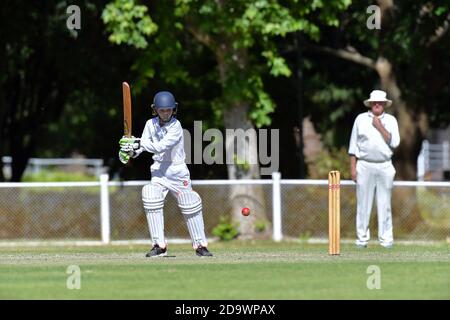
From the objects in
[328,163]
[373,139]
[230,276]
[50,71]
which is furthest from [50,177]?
[230,276]

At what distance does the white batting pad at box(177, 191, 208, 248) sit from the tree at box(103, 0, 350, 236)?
9289mm

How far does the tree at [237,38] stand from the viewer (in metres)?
26.2

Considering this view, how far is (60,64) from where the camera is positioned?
107 feet

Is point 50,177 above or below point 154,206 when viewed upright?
below

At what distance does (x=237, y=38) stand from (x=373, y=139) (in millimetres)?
8083

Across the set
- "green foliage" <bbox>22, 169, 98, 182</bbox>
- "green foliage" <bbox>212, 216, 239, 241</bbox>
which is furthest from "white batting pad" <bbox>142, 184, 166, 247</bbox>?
"green foliage" <bbox>22, 169, 98, 182</bbox>

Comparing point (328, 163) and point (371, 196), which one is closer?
point (371, 196)

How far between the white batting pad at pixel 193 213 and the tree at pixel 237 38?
30.5ft

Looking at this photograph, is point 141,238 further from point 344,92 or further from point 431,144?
point 431,144

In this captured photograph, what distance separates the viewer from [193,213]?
1719 centimetres

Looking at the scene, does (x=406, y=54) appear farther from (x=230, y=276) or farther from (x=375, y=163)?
(x=230, y=276)

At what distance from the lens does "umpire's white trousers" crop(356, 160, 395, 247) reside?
63.3ft

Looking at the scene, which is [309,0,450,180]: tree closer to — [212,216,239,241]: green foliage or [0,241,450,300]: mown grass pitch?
[212,216,239,241]: green foliage

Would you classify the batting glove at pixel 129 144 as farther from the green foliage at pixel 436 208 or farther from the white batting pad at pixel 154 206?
the green foliage at pixel 436 208
